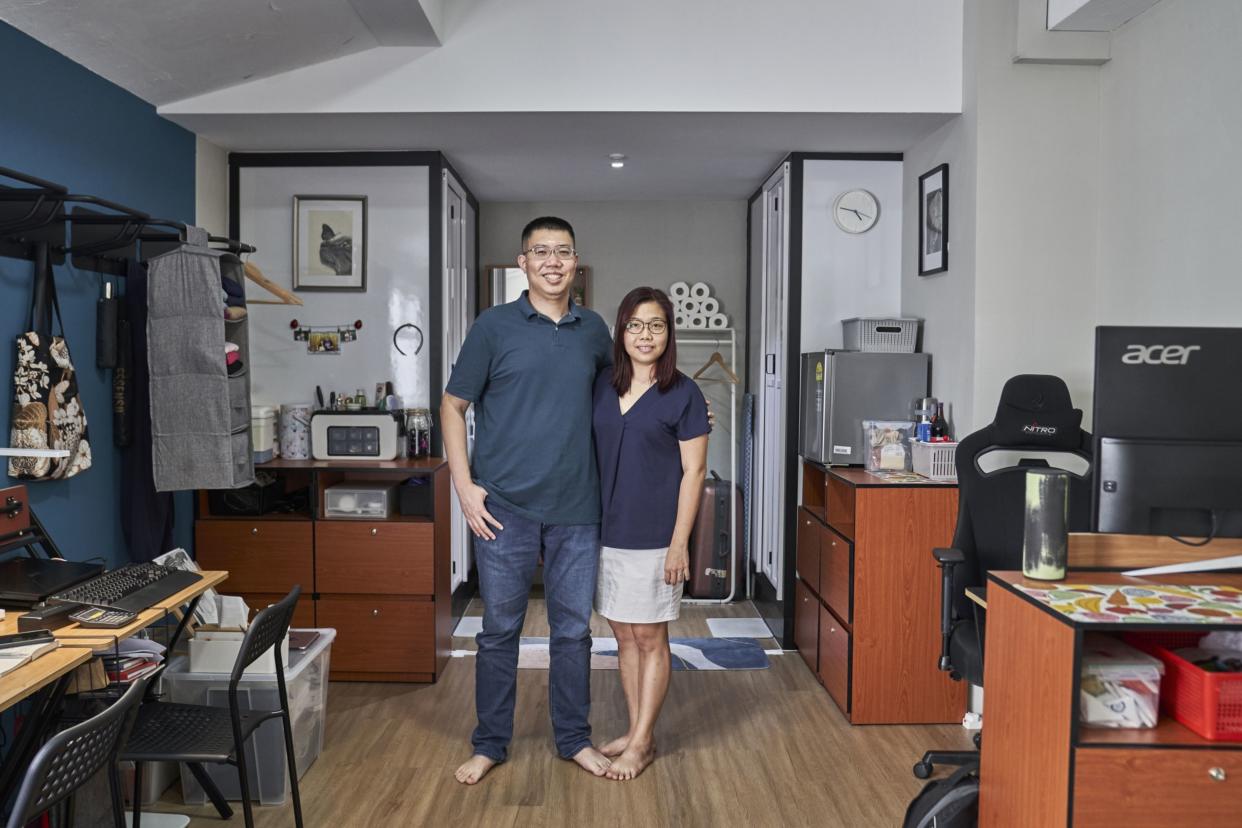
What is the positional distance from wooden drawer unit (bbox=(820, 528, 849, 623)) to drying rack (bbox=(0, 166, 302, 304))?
7.96 ft

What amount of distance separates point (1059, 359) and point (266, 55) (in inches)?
121

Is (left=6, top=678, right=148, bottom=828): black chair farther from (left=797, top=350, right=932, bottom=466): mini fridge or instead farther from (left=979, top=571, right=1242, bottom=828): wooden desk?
(left=797, top=350, right=932, bottom=466): mini fridge

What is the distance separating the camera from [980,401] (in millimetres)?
3465

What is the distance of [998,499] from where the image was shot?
2803 mm

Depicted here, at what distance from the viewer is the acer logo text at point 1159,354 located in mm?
1735

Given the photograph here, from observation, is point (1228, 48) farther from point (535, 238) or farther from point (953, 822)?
point (953, 822)

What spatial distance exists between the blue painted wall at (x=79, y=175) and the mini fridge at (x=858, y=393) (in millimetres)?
2663

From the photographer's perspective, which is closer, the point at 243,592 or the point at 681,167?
the point at 243,592

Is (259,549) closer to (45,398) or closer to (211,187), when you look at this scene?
(45,398)

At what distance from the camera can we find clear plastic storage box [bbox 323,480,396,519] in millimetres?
3775

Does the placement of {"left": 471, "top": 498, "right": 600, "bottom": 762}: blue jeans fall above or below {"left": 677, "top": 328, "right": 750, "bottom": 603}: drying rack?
below

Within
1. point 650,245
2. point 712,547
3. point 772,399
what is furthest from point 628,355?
point 650,245

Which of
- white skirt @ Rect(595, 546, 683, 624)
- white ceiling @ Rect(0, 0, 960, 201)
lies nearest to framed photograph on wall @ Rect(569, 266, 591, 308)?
white ceiling @ Rect(0, 0, 960, 201)

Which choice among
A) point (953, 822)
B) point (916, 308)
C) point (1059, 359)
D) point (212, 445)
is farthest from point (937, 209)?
point (212, 445)
